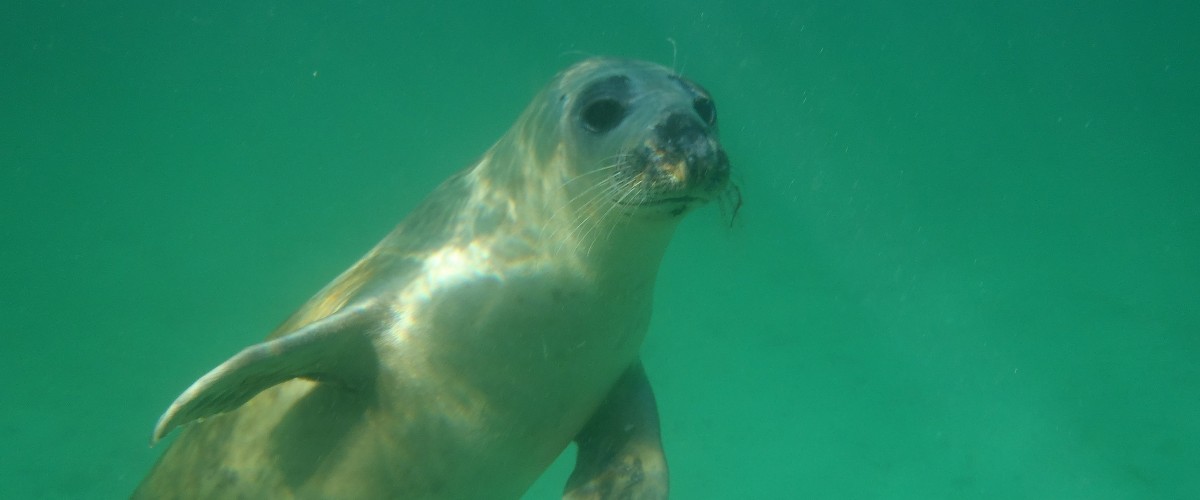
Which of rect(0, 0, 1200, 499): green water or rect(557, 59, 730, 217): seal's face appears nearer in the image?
rect(557, 59, 730, 217): seal's face

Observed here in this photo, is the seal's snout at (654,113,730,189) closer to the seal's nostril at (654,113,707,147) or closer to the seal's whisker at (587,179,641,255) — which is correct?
the seal's nostril at (654,113,707,147)

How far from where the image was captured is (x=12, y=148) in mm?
13266

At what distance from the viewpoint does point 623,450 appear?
9.05 ft

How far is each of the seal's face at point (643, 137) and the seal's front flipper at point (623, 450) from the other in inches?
30.3

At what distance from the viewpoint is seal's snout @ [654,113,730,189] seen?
2.20m

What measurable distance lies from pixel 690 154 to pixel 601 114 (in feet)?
1.56

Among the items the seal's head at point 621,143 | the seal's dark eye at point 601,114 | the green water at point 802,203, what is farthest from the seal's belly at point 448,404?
the green water at point 802,203

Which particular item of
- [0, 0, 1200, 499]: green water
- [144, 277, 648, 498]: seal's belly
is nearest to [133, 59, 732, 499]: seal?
[144, 277, 648, 498]: seal's belly

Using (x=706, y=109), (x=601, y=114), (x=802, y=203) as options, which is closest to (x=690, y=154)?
(x=601, y=114)

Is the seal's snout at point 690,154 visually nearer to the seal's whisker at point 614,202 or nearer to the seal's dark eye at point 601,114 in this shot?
the seal's whisker at point 614,202

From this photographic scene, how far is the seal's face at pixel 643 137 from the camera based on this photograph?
7.32 ft

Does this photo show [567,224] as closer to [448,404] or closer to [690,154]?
[690,154]

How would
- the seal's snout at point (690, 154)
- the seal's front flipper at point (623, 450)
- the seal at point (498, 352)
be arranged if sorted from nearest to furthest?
1. the seal's snout at point (690, 154)
2. the seal at point (498, 352)
3. the seal's front flipper at point (623, 450)

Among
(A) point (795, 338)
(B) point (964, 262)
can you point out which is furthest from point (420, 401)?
(B) point (964, 262)
